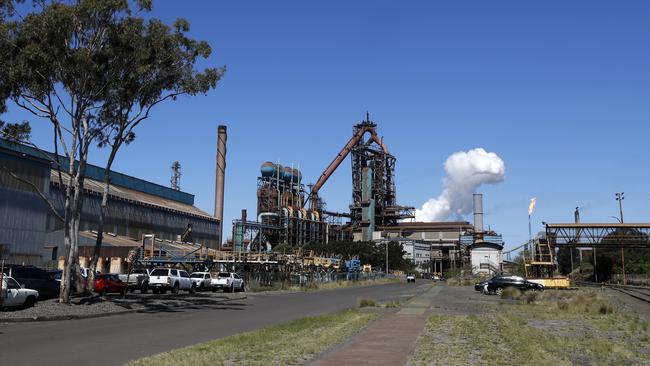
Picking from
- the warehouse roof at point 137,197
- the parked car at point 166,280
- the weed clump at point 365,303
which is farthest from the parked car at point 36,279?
the warehouse roof at point 137,197

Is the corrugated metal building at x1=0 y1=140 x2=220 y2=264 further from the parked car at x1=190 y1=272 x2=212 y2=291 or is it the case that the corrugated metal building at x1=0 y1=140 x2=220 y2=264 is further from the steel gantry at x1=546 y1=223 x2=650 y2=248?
the steel gantry at x1=546 y1=223 x2=650 y2=248

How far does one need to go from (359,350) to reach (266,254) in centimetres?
4627

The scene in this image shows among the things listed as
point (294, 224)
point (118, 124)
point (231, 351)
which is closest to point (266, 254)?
point (118, 124)

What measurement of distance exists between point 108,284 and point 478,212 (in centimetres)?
12066

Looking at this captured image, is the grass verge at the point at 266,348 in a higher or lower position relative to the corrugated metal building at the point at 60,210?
lower

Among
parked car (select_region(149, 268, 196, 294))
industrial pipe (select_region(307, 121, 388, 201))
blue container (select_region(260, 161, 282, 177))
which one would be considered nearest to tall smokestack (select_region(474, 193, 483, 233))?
industrial pipe (select_region(307, 121, 388, 201))

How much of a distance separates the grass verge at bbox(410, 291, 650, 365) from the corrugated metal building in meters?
21.5

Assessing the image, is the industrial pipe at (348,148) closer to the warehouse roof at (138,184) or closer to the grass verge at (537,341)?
the warehouse roof at (138,184)

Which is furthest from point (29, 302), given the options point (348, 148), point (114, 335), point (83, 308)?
point (348, 148)

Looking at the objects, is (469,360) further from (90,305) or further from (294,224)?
(294,224)

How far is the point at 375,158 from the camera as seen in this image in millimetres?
140375

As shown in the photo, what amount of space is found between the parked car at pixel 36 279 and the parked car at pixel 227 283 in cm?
1789

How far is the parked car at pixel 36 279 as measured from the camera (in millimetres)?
28109

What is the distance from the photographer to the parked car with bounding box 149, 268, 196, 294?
131 feet
